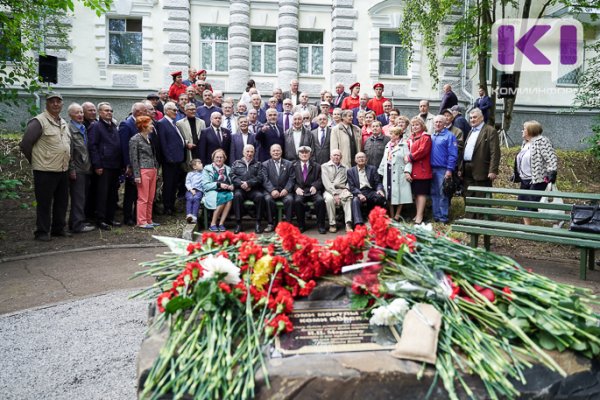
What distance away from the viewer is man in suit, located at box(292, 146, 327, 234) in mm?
9195

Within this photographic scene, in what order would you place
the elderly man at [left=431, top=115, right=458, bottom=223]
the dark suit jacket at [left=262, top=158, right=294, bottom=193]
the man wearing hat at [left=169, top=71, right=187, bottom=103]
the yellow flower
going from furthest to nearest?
1. the man wearing hat at [left=169, top=71, right=187, bottom=103]
2. the dark suit jacket at [left=262, top=158, right=294, bottom=193]
3. the elderly man at [left=431, top=115, right=458, bottom=223]
4. the yellow flower

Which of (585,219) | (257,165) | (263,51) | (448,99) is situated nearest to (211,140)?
(257,165)

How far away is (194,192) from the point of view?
9094 mm

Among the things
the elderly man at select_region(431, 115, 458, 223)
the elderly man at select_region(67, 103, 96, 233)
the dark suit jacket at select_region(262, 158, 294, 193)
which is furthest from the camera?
the dark suit jacket at select_region(262, 158, 294, 193)

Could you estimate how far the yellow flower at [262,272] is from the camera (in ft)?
10.0

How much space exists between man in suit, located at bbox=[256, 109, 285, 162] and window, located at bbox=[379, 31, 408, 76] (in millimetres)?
9918

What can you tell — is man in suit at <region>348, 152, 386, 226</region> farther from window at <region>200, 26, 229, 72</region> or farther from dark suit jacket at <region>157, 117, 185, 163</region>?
window at <region>200, 26, 229, 72</region>

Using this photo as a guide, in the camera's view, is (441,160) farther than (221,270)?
Yes

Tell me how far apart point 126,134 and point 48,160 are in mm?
1622

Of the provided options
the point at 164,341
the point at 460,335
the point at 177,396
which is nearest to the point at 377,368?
the point at 460,335

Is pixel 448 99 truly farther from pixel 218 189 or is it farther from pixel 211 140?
pixel 218 189

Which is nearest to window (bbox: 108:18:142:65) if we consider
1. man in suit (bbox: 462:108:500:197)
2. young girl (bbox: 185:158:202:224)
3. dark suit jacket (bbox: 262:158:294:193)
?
young girl (bbox: 185:158:202:224)

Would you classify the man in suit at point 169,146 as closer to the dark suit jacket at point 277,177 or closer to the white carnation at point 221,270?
the dark suit jacket at point 277,177

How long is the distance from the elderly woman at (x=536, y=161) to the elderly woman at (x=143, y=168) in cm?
642
